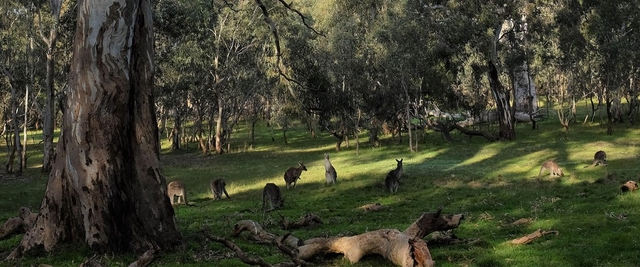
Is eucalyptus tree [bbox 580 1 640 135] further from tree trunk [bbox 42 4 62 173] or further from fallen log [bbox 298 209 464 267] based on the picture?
fallen log [bbox 298 209 464 267]

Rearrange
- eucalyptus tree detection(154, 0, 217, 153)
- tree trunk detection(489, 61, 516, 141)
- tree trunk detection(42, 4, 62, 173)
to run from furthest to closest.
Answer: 1. tree trunk detection(489, 61, 516, 141)
2. eucalyptus tree detection(154, 0, 217, 153)
3. tree trunk detection(42, 4, 62, 173)

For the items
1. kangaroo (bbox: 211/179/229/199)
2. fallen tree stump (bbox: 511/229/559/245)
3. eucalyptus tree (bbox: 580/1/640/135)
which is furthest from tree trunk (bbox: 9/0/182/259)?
eucalyptus tree (bbox: 580/1/640/135)

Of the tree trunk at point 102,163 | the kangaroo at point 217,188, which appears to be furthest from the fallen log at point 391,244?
the kangaroo at point 217,188

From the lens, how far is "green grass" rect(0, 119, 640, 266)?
9702 millimetres

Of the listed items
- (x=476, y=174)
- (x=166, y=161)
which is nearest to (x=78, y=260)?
(x=476, y=174)

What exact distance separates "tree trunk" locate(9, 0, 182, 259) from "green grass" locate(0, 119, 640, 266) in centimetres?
45

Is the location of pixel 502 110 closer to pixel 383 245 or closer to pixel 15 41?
pixel 15 41

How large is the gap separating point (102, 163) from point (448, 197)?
1193 cm

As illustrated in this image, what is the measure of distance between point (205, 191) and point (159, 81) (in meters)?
22.1

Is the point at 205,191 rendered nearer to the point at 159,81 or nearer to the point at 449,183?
the point at 449,183

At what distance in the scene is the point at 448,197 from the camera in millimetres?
19047

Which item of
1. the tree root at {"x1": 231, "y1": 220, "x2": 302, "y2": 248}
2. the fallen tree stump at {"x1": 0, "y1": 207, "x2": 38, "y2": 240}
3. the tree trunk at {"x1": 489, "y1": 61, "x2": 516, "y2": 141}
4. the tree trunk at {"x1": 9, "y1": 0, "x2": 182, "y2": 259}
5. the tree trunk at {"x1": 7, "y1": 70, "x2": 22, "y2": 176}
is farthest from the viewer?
the tree trunk at {"x1": 489, "y1": 61, "x2": 516, "y2": 141}

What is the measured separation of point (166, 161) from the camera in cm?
4112

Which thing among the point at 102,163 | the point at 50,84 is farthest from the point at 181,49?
the point at 102,163
